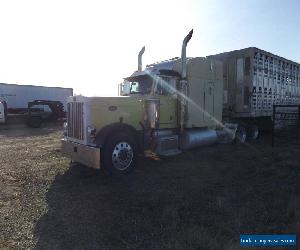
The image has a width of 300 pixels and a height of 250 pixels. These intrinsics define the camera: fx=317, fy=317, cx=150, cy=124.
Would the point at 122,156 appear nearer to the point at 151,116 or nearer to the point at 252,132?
the point at 151,116

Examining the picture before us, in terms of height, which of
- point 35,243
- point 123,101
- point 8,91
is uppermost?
point 8,91

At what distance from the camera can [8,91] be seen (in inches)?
1120

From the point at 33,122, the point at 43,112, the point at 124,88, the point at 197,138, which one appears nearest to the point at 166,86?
the point at 124,88

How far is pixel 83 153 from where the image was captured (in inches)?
317

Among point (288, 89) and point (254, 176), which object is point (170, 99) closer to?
point (254, 176)

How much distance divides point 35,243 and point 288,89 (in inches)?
581

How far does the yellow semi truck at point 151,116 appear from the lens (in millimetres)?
8039

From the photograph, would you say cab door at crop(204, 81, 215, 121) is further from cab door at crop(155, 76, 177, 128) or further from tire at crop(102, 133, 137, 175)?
tire at crop(102, 133, 137, 175)

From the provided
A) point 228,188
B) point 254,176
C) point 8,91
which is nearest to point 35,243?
point 228,188

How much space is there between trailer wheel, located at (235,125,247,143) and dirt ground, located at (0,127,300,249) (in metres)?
3.54

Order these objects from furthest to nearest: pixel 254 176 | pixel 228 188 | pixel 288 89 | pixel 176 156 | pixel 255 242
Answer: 1. pixel 288 89
2. pixel 176 156
3. pixel 254 176
4. pixel 228 188
5. pixel 255 242

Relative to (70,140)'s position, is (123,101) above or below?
above

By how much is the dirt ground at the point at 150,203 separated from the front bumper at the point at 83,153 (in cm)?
43

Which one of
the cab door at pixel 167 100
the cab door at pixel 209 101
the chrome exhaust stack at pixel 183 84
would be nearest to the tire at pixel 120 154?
the cab door at pixel 167 100
